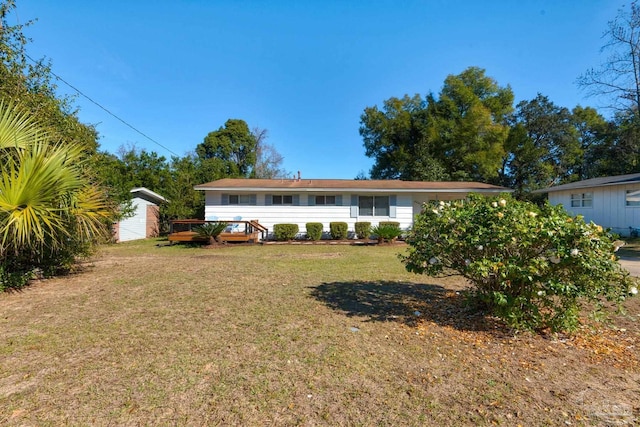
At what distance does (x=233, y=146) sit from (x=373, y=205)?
22.7 m

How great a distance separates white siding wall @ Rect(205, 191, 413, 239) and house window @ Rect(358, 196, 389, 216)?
0.22m

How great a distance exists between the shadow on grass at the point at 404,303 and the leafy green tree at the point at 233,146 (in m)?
28.3

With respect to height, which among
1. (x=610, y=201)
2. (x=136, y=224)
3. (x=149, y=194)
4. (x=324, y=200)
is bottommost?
(x=136, y=224)

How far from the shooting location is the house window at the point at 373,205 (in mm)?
16422

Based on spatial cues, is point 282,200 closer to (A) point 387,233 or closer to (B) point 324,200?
(B) point 324,200

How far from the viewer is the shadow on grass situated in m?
4.20

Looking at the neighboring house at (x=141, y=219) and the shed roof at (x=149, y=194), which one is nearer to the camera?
the neighboring house at (x=141, y=219)

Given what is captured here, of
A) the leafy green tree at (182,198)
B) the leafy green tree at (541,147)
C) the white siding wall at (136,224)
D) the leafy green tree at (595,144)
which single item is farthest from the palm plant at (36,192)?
the leafy green tree at (595,144)

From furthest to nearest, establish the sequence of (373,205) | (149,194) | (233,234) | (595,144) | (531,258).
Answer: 1. (595,144)
2. (149,194)
3. (373,205)
4. (233,234)
5. (531,258)

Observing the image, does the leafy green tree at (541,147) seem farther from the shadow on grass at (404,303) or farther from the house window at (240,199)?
the shadow on grass at (404,303)

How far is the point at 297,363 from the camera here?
3.01 meters

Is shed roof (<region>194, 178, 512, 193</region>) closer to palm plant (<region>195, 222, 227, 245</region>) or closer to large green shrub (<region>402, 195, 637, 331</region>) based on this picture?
palm plant (<region>195, 222, 227, 245</region>)

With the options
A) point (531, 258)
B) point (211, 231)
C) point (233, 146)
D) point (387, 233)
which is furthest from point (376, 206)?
point (233, 146)

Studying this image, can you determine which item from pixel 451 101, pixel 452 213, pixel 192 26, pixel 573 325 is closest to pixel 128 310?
pixel 452 213
